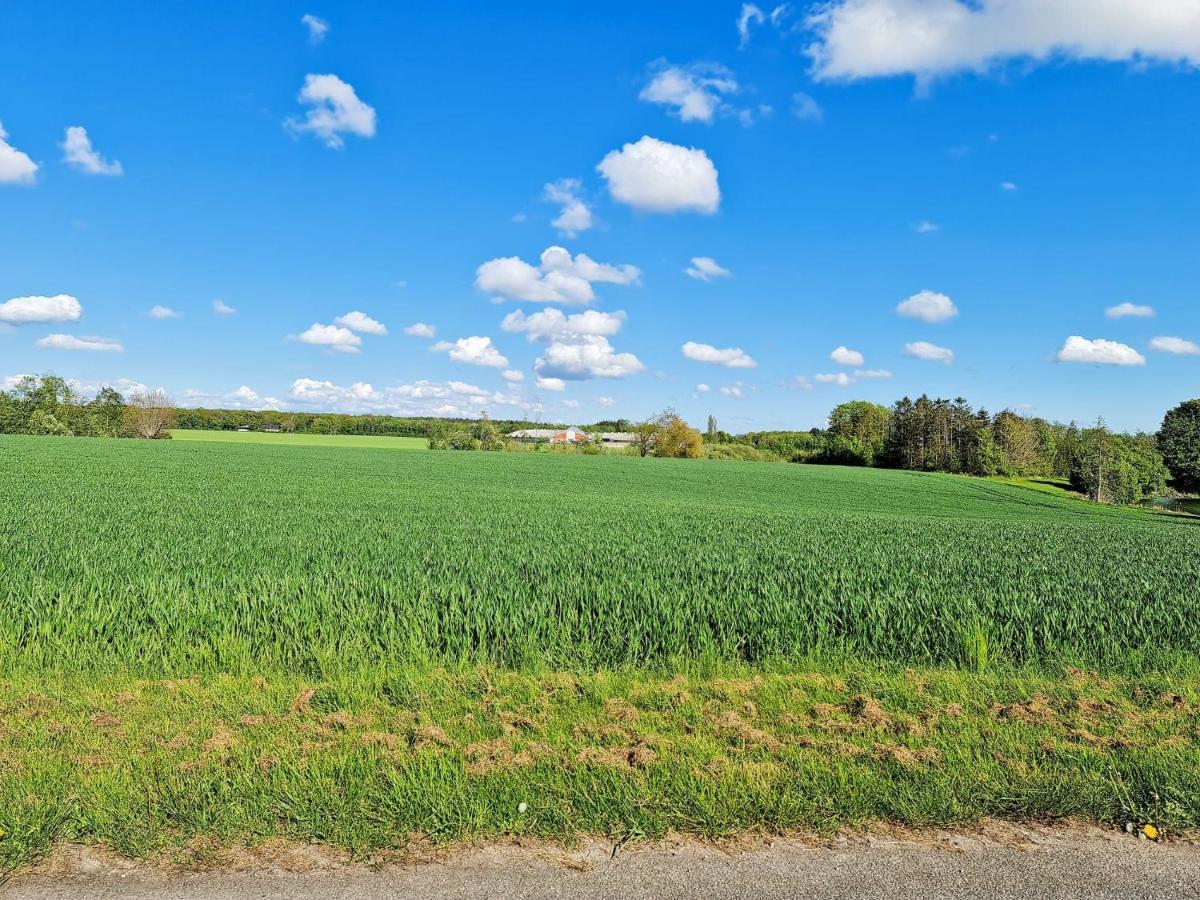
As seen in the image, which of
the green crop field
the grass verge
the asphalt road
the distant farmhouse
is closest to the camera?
the asphalt road

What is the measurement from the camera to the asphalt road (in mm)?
3396

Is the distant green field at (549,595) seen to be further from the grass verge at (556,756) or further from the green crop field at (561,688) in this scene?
the grass verge at (556,756)

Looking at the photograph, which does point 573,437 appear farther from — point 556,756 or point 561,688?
point 556,756

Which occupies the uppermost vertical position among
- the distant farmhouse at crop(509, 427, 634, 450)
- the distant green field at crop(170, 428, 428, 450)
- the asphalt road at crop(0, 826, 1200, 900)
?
the distant farmhouse at crop(509, 427, 634, 450)

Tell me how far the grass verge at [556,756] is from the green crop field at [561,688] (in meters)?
0.02

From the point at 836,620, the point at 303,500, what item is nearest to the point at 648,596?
the point at 836,620

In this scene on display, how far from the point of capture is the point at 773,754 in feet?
16.0

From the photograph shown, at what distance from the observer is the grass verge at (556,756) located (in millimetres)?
3961

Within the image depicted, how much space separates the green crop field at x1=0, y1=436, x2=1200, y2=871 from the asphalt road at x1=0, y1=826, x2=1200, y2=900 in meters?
0.18

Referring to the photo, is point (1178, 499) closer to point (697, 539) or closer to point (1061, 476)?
point (1061, 476)

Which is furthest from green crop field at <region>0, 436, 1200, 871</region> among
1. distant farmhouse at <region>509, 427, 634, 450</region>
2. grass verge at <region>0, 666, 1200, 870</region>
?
distant farmhouse at <region>509, 427, 634, 450</region>

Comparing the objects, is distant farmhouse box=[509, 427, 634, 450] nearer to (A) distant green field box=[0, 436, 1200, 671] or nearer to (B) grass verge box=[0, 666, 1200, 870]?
(A) distant green field box=[0, 436, 1200, 671]

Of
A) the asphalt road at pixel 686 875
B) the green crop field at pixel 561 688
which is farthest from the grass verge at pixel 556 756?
the asphalt road at pixel 686 875

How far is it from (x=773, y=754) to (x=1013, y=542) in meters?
15.7
